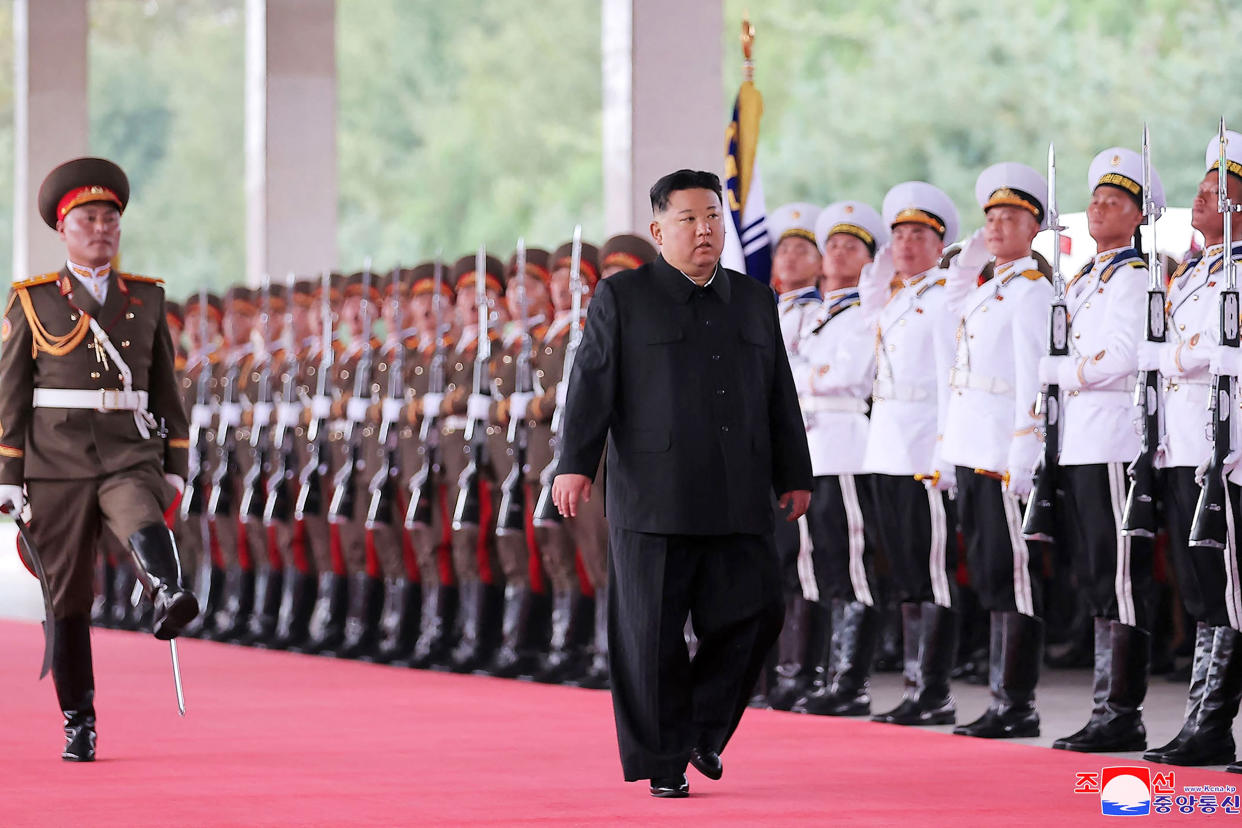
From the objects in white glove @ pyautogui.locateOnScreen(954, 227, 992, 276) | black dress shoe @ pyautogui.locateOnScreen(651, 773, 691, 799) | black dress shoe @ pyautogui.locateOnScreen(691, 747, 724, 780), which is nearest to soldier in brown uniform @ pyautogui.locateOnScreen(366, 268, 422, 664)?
white glove @ pyautogui.locateOnScreen(954, 227, 992, 276)

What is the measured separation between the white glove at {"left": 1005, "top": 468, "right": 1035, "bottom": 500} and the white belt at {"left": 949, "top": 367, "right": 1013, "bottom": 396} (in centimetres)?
37

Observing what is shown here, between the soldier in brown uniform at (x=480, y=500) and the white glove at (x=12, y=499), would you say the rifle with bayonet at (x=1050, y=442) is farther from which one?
the soldier in brown uniform at (x=480, y=500)

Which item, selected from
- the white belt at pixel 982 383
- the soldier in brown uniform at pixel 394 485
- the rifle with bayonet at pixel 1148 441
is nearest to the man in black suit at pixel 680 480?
the rifle with bayonet at pixel 1148 441

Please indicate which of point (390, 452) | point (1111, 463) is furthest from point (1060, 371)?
point (390, 452)

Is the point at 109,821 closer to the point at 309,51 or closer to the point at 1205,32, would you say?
the point at 309,51

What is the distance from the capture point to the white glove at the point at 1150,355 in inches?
264

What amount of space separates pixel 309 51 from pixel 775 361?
11.0m

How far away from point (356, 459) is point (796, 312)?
3.20 m

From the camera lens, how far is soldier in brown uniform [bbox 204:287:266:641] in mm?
12625

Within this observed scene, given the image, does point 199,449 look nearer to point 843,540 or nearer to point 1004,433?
point 843,540

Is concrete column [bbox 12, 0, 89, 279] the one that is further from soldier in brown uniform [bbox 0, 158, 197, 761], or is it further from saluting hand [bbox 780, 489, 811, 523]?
saluting hand [bbox 780, 489, 811, 523]

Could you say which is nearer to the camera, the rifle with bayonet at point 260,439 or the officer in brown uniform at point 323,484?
→ the officer in brown uniform at point 323,484

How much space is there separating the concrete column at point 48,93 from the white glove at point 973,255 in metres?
12.2

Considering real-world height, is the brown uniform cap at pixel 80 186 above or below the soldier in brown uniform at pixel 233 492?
above
